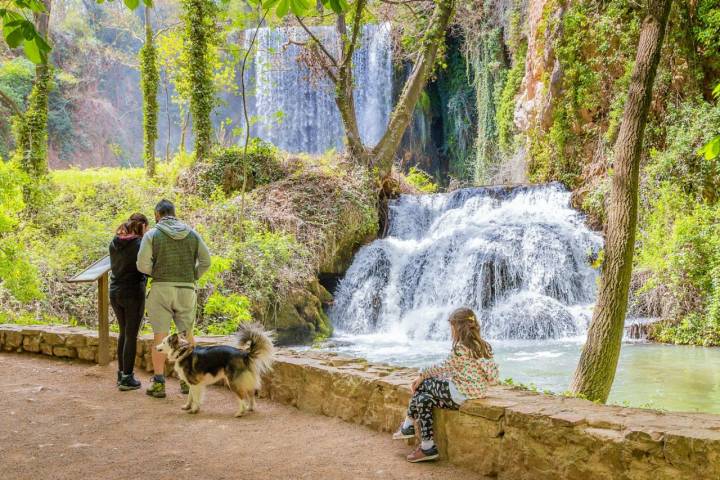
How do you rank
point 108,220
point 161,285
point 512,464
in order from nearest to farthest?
point 512,464, point 161,285, point 108,220

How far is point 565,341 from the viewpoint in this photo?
10.7 metres

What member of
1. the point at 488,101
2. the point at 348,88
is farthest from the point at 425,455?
the point at 488,101

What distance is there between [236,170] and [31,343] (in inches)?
352

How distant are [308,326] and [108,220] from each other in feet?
16.7

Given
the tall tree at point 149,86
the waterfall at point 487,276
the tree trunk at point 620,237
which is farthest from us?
the tall tree at point 149,86

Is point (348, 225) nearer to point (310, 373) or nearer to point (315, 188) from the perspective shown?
point (315, 188)

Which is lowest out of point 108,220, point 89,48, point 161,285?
point 161,285

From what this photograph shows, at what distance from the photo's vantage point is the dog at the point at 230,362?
14.6ft

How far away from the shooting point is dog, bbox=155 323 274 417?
444 centimetres

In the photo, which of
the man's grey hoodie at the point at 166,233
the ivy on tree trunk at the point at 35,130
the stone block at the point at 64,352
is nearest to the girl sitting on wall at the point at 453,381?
the man's grey hoodie at the point at 166,233

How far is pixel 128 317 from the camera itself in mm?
5258

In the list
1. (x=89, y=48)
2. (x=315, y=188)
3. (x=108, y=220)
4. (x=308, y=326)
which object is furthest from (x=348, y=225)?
(x=89, y=48)

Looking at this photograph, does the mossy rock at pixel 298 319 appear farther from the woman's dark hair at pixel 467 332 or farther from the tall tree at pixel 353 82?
the woman's dark hair at pixel 467 332

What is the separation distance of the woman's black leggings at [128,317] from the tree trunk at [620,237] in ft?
12.4
